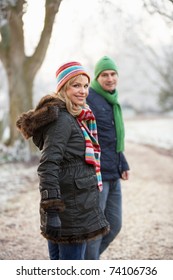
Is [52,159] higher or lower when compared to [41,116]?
lower

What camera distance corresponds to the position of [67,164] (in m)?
2.78

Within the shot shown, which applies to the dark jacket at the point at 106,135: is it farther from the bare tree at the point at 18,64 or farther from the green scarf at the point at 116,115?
the bare tree at the point at 18,64

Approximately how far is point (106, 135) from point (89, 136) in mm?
759

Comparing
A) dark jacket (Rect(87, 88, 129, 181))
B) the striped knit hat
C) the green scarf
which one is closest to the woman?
the striped knit hat

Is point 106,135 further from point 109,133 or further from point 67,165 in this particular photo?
point 67,165

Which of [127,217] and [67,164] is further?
[127,217]

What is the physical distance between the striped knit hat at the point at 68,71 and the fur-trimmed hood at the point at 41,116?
0.14 metres

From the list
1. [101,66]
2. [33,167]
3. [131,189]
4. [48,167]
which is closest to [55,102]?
[48,167]

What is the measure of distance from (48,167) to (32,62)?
7.95 meters

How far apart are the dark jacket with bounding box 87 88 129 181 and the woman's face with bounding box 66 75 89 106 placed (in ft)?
2.57

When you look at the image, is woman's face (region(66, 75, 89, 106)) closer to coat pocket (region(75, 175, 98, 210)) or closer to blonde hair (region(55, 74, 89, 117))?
blonde hair (region(55, 74, 89, 117))

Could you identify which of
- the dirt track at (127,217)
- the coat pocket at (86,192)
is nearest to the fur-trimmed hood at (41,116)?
the coat pocket at (86,192)

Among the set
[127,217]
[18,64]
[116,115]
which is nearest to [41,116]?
[116,115]
